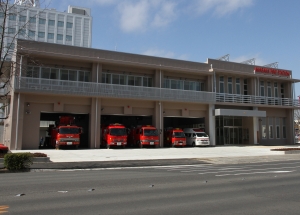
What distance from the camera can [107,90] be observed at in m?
33.7

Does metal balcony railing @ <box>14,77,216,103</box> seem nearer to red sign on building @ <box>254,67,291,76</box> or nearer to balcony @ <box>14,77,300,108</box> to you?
balcony @ <box>14,77,300,108</box>

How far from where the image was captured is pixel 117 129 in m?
32.8

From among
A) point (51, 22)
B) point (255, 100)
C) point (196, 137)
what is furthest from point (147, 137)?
point (51, 22)

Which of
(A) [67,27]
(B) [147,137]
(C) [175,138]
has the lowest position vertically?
(C) [175,138]

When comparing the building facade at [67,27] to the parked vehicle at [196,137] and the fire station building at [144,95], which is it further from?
the parked vehicle at [196,137]

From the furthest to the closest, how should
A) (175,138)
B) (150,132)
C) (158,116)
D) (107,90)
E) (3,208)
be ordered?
(158,116) < (175,138) < (150,132) < (107,90) < (3,208)

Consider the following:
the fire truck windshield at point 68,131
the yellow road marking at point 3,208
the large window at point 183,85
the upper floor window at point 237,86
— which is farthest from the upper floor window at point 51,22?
the yellow road marking at point 3,208

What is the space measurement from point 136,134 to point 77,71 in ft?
31.7

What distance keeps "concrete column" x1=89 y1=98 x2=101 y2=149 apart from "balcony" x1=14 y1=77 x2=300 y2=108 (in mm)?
1094

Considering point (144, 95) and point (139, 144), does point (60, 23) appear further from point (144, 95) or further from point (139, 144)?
point (139, 144)

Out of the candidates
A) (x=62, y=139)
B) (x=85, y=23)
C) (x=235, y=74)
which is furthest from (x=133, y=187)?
(x=85, y=23)

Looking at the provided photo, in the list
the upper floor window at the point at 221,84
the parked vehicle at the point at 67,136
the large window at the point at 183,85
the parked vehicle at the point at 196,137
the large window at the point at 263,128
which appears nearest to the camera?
the parked vehicle at the point at 67,136

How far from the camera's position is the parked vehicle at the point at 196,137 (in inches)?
1469

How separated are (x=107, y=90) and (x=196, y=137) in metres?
12.0
